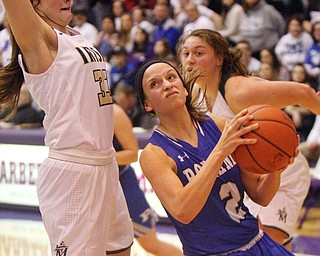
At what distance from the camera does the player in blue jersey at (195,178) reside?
2.90 m

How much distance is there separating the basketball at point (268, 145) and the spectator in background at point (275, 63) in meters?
5.74

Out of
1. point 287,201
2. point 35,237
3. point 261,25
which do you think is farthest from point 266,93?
point 261,25

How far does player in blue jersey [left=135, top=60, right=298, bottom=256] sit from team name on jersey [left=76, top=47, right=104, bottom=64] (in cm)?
22

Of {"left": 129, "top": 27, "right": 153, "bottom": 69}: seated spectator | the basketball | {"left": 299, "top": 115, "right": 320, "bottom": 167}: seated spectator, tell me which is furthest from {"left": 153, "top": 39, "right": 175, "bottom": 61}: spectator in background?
the basketball

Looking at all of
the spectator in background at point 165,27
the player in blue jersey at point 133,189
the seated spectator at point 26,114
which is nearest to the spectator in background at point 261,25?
the spectator in background at point 165,27

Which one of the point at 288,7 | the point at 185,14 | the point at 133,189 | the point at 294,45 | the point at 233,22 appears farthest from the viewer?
the point at 185,14

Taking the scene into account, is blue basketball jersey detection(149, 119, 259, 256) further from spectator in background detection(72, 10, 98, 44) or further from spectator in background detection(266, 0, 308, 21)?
spectator in background detection(72, 10, 98, 44)

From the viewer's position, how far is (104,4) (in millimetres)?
12078

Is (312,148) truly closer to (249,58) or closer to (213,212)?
(249,58)

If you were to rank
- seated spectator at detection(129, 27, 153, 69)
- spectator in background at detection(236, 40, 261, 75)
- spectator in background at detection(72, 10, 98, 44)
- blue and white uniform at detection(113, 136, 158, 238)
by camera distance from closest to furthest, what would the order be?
blue and white uniform at detection(113, 136, 158, 238)
spectator in background at detection(236, 40, 261, 75)
seated spectator at detection(129, 27, 153, 69)
spectator in background at detection(72, 10, 98, 44)

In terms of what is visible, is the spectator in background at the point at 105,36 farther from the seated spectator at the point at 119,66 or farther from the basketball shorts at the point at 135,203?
the basketball shorts at the point at 135,203

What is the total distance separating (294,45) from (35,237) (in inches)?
164

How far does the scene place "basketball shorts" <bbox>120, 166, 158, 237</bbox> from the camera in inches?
199

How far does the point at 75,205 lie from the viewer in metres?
3.24
